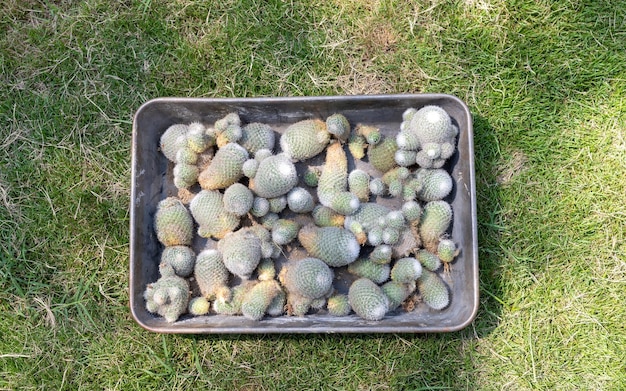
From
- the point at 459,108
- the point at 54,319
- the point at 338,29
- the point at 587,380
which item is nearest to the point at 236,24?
the point at 338,29

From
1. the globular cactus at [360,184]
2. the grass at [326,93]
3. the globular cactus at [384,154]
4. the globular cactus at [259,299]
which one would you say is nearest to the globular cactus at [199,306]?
the globular cactus at [259,299]

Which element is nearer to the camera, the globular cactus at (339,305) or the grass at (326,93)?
the globular cactus at (339,305)

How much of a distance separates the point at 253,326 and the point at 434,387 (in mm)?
685

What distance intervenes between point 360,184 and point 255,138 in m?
0.37

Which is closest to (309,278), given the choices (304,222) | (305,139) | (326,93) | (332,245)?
(332,245)

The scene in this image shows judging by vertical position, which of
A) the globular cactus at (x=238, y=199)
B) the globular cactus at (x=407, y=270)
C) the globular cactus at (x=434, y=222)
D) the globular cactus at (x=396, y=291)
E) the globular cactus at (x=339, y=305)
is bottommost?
the globular cactus at (x=339, y=305)

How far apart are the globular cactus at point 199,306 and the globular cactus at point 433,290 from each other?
0.67 metres

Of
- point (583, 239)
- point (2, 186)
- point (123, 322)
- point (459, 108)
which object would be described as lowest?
point (123, 322)

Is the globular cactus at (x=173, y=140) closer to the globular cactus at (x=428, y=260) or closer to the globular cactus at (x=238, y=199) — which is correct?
the globular cactus at (x=238, y=199)

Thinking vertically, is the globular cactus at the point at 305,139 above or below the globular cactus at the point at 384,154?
above

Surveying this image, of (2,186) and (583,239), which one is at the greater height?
(2,186)

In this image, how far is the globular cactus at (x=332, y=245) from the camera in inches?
60.1

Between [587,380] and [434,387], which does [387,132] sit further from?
[587,380]

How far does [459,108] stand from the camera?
1601mm
